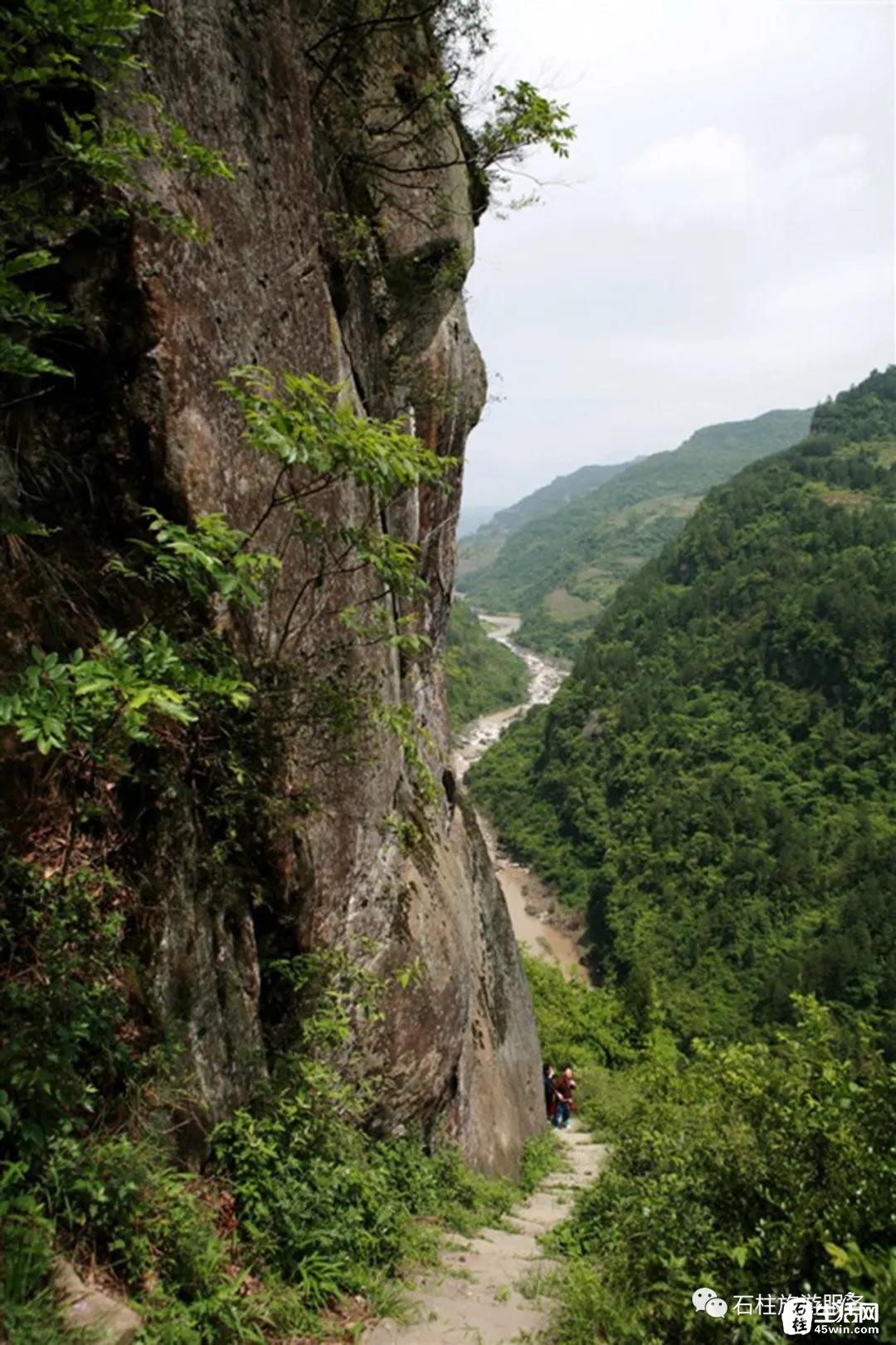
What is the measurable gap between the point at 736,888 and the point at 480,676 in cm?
6453

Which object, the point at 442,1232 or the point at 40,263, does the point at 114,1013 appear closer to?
the point at 40,263

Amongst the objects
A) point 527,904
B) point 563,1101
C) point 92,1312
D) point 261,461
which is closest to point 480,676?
point 527,904

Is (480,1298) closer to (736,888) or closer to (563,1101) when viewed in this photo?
(563,1101)

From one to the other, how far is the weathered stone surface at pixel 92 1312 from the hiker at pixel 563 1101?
15995 millimetres

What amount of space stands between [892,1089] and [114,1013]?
4.44m

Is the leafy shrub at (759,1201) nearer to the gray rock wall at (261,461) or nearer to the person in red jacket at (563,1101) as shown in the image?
the gray rock wall at (261,461)

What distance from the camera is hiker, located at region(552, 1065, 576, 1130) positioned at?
16781 millimetres

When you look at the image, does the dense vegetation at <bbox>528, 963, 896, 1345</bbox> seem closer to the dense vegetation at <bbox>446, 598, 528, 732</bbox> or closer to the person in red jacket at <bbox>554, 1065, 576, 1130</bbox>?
the person in red jacket at <bbox>554, 1065, 576, 1130</bbox>

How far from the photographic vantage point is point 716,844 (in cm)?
5388

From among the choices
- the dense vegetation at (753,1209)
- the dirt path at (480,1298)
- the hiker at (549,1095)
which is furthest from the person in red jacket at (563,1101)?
the dense vegetation at (753,1209)

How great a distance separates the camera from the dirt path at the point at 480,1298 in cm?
424

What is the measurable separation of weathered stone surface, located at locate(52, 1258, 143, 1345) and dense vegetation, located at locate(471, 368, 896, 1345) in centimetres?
273

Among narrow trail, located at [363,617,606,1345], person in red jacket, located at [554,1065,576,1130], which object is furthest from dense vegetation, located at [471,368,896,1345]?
person in red jacket, located at [554,1065,576,1130]

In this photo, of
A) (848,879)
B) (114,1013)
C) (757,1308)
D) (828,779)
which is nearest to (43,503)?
(114,1013)
